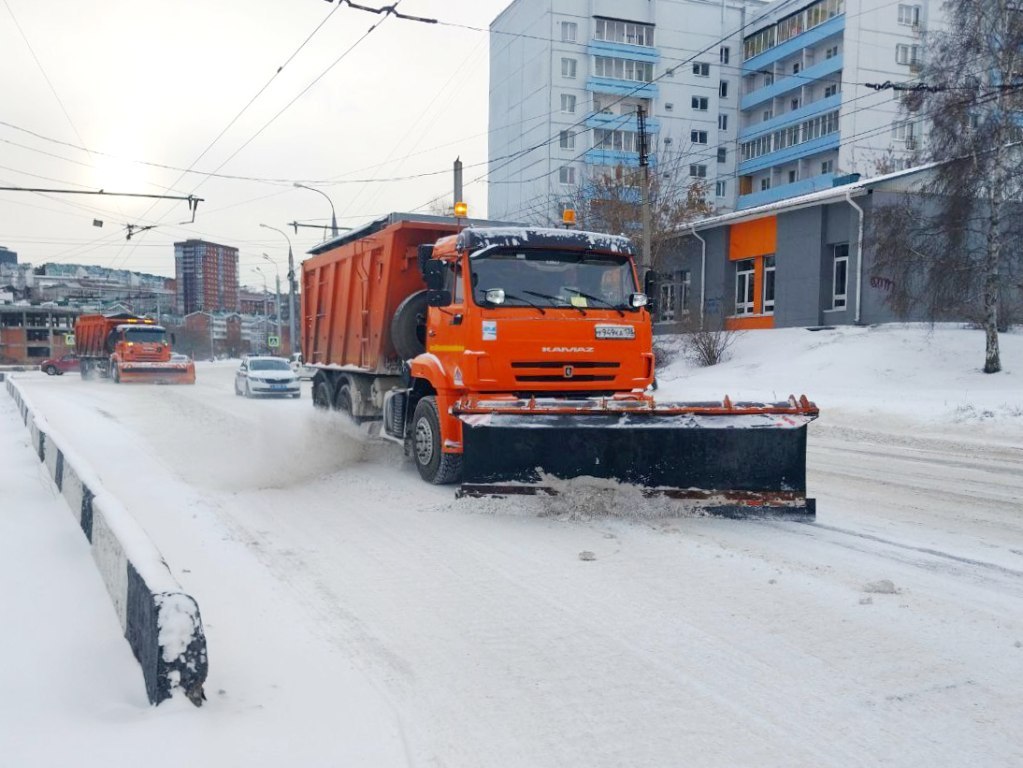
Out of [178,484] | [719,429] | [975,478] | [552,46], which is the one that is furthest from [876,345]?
[552,46]

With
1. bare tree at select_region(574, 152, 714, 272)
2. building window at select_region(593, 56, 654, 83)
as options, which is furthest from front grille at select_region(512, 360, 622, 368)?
building window at select_region(593, 56, 654, 83)

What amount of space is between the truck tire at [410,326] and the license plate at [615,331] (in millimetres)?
2480

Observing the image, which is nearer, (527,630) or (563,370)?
(527,630)

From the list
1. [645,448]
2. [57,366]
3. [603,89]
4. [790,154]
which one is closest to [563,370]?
[645,448]

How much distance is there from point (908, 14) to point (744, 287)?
3593 centimetres

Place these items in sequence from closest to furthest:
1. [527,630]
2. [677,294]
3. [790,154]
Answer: [527,630], [677,294], [790,154]

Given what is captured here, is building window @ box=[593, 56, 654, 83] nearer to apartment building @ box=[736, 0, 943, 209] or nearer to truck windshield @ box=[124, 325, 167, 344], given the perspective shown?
apartment building @ box=[736, 0, 943, 209]

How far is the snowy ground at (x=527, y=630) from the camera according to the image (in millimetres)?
2967

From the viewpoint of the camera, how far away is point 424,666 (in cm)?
366

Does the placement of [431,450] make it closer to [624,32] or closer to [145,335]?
[145,335]

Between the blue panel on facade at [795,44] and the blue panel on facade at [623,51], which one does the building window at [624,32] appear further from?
the blue panel on facade at [795,44]

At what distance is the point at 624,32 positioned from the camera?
197ft

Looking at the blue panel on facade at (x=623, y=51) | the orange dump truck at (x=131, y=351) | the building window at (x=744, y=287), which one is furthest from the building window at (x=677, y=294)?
the blue panel on facade at (x=623, y=51)

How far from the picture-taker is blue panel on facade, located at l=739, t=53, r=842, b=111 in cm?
5422
